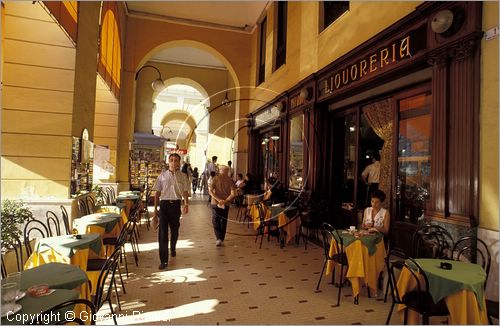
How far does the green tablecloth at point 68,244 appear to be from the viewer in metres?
3.24

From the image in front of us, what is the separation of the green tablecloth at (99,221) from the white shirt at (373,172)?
4410 millimetres

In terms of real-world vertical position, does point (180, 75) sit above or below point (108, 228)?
above

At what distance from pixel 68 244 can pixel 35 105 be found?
2717 millimetres

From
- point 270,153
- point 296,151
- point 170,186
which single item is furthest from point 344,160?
point 270,153

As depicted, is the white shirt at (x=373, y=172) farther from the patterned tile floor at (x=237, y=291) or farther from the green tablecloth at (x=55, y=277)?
the green tablecloth at (x=55, y=277)

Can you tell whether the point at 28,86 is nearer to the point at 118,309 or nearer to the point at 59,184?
the point at 59,184

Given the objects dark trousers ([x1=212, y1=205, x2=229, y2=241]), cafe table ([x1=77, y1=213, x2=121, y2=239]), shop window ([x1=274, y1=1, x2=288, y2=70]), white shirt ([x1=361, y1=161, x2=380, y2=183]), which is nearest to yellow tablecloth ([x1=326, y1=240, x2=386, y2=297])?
white shirt ([x1=361, y1=161, x2=380, y2=183])

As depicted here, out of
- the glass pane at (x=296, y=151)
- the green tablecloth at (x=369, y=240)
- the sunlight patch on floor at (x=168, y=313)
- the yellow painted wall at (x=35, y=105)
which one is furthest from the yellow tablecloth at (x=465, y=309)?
the glass pane at (x=296, y=151)

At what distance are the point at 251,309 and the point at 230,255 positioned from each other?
2192mm

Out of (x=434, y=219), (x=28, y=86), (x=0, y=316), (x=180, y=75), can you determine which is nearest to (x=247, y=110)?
(x=180, y=75)

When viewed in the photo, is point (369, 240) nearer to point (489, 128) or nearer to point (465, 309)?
point (465, 309)

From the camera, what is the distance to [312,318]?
3246 mm

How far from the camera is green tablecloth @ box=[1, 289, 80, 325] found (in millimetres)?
1847

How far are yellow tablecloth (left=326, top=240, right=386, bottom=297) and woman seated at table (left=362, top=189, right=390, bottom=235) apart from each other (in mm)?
345
